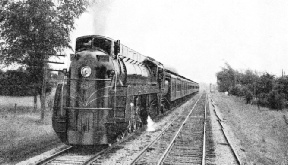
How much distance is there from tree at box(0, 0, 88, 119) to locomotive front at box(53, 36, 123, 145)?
8.20m

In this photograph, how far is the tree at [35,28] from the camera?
661 inches

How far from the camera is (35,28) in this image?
17312 millimetres

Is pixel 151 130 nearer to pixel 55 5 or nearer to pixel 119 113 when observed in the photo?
pixel 119 113

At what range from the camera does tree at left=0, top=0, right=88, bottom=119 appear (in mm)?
16797

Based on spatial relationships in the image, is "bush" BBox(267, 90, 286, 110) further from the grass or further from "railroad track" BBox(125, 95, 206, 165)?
the grass

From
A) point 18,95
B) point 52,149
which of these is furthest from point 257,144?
point 18,95

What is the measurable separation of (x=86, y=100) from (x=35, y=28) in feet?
33.2

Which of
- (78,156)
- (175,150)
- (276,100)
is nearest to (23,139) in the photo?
(78,156)

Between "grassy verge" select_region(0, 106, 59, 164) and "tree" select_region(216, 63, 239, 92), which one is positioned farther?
"tree" select_region(216, 63, 239, 92)

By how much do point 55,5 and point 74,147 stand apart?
36.6 ft

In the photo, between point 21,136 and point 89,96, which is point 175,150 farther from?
point 21,136

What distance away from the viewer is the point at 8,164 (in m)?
7.96

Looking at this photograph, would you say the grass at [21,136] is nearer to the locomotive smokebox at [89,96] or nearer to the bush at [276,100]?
the locomotive smokebox at [89,96]

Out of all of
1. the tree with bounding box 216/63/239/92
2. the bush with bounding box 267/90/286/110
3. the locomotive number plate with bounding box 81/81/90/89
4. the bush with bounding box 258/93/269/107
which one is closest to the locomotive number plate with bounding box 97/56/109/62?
the locomotive number plate with bounding box 81/81/90/89
